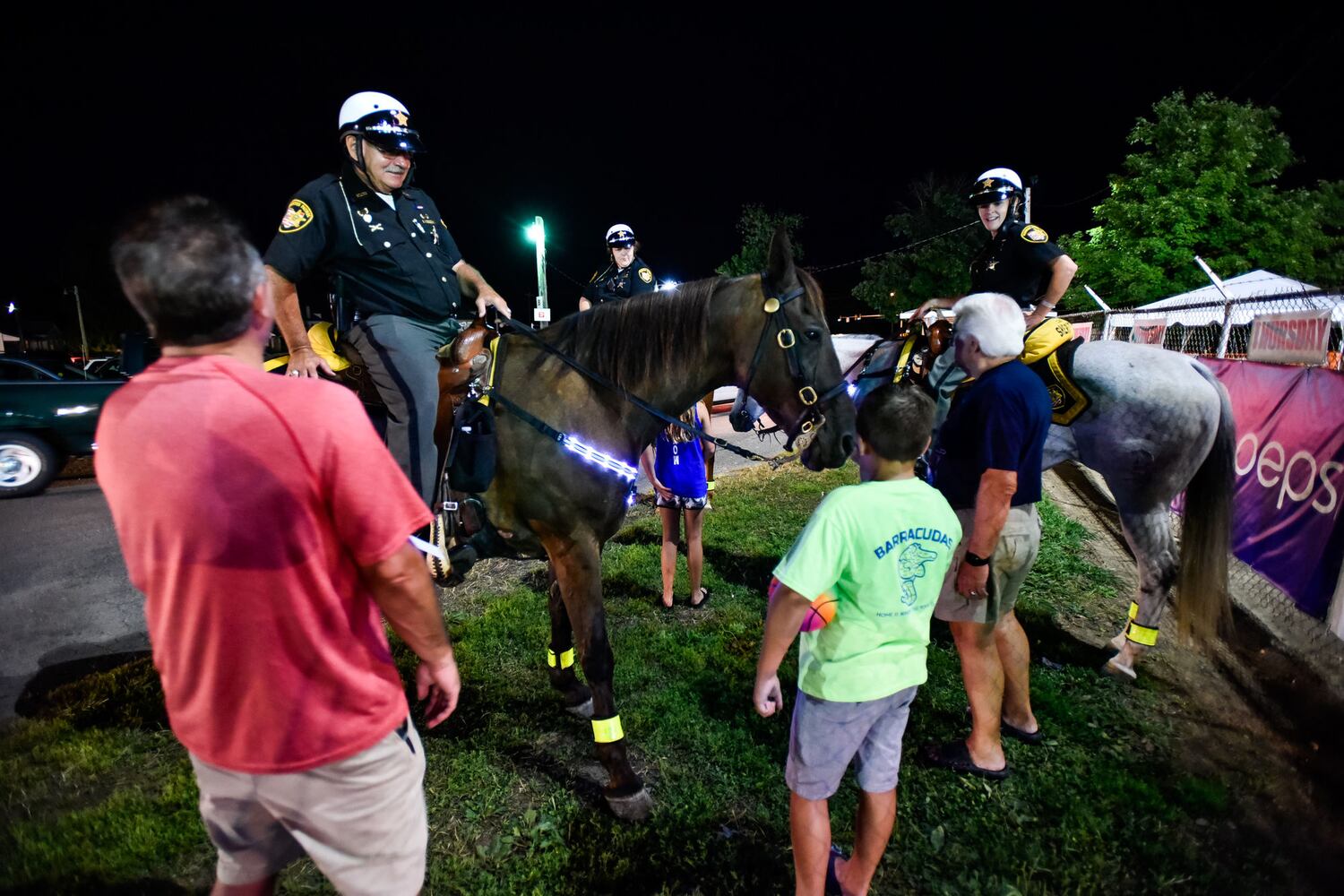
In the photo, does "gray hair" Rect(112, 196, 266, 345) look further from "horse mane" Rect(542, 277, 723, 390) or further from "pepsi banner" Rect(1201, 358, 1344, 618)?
"pepsi banner" Rect(1201, 358, 1344, 618)

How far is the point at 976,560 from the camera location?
2922 mm

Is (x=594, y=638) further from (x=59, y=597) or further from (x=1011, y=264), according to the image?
(x=59, y=597)

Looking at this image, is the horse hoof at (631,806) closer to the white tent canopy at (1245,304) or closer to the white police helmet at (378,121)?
the white police helmet at (378,121)

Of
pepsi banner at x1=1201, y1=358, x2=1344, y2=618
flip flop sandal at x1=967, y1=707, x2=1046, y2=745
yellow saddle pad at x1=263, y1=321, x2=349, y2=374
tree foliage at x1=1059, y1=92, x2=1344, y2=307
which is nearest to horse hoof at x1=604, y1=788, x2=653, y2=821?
flip flop sandal at x1=967, y1=707, x2=1046, y2=745

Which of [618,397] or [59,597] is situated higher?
[618,397]

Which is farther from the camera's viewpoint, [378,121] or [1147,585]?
[1147,585]

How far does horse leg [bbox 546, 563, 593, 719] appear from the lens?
396 cm

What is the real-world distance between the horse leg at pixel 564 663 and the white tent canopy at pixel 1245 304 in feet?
21.8

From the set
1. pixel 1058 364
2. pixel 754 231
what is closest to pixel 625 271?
pixel 1058 364

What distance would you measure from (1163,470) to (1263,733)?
183 cm

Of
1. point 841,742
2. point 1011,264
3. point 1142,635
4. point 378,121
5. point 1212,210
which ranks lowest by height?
point 1142,635

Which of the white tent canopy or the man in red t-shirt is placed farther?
the white tent canopy

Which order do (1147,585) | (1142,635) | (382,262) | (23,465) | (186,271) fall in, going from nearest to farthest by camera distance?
(186,271) < (382,262) < (1142,635) < (1147,585) < (23,465)

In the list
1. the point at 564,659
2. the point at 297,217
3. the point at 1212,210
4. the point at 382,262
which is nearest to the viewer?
the point at 297,217
